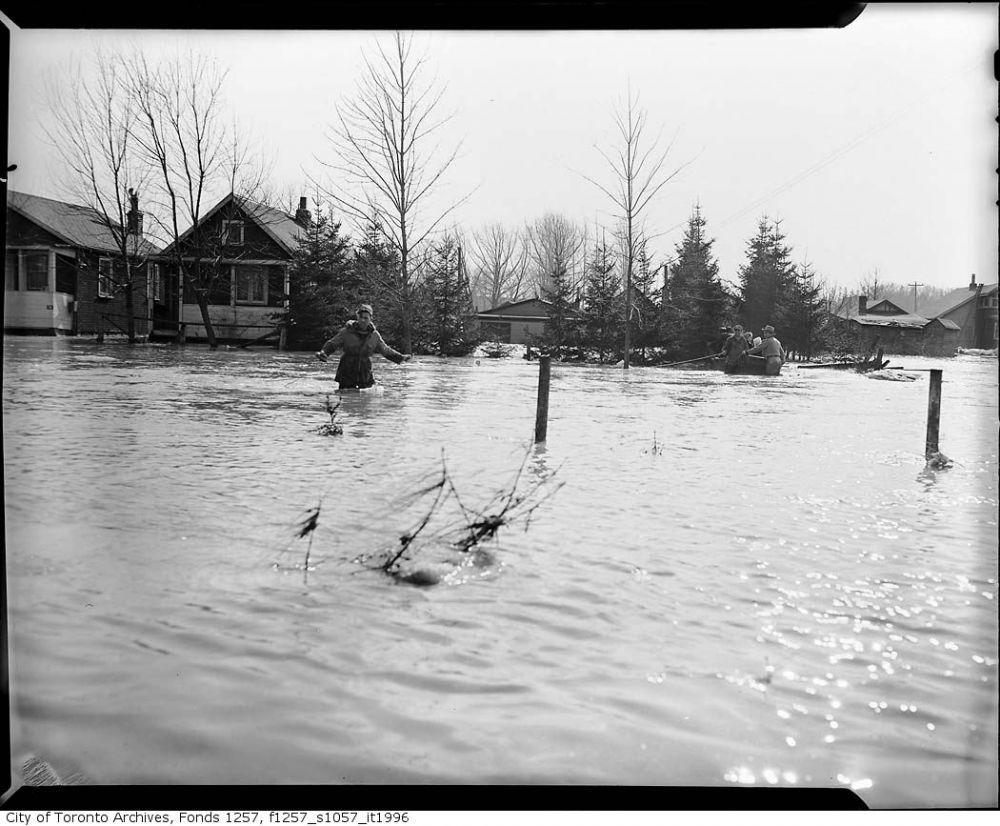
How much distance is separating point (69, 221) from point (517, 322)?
1.36 metres

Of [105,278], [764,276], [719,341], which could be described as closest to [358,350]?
[105,278]

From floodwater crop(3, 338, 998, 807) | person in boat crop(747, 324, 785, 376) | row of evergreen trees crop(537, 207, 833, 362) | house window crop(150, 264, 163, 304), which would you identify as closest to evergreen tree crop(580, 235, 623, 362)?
row of evergreen trees crop(537, 207, 833, 362)

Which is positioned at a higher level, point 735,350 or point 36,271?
point 36,271

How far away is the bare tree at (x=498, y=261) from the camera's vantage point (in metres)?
2.41

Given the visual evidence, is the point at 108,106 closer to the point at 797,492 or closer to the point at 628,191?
the point at 628,191

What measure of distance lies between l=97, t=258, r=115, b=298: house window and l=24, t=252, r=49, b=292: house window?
0.22m

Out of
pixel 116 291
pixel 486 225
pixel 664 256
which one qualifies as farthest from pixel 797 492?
pixel 116 291

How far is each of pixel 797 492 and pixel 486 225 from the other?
4.14 feet

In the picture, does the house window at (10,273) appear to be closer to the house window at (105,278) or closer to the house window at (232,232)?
the house window at (105,278)

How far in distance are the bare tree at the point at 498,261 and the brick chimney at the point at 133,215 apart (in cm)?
101

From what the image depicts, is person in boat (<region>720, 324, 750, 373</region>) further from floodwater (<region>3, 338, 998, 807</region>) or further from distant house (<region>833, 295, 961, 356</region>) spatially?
distant house (<region>833, 295, 961, 356</region>)

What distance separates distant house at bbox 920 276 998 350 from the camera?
1.88m

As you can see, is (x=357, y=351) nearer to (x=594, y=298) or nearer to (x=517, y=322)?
(x=517, y=322)

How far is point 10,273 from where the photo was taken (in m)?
1.95
